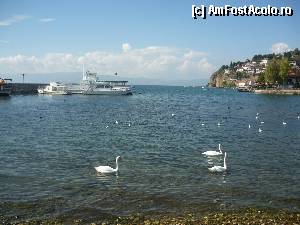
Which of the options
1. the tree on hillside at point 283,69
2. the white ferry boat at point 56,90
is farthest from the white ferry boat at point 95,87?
the tree on hillside at point 283,69

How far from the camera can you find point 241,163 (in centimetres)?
3012

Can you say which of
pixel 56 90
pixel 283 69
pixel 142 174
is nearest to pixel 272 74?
pixel 283 69

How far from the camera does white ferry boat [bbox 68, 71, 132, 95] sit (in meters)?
156

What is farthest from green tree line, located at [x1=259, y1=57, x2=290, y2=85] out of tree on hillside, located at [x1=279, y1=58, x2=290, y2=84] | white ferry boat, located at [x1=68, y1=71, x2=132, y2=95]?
white ferry boat, located at [x1=68, y1=71, x2=132, y2=95]

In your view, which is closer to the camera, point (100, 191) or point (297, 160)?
point (100, 191)

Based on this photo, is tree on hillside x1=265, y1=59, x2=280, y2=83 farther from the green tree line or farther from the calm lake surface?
the calm lake surface

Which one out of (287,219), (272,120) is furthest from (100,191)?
→ (272,120)

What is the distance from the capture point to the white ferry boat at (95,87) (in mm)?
156125

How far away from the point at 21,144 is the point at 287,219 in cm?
2767

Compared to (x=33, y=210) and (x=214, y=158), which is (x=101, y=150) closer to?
(x=214, y=158)

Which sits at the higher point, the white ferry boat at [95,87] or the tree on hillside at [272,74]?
the tree on hillside at [272,74]

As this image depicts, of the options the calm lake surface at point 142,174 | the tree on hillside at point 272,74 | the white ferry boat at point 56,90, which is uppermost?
the tree on hillside at point 272,74

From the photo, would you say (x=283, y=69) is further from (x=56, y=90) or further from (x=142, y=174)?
(x=142, y=174)

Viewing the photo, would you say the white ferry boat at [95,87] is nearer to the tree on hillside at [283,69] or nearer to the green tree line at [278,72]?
the green tree line at [278,72]
